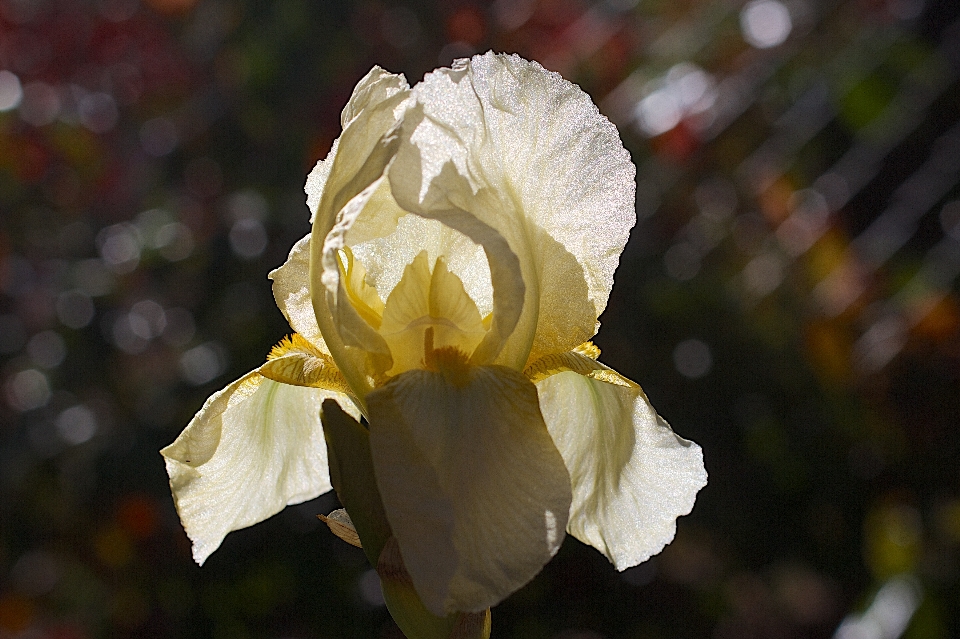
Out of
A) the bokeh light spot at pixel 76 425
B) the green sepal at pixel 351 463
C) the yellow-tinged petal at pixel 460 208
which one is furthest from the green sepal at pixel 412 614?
the bokeh light spot at pixel 76 425

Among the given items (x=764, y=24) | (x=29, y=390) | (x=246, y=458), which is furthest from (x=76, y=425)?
(x=764, y=24)

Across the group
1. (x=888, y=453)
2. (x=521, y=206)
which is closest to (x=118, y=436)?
(x=521, y=206)

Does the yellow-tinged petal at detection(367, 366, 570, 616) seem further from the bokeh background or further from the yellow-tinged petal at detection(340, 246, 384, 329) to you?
the bokeh background

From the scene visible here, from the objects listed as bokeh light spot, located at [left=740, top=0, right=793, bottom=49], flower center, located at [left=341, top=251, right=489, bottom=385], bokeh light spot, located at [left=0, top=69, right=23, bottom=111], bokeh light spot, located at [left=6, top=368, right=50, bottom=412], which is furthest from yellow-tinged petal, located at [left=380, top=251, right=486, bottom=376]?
bokeh light spot, located at [left=740, top=0, right=793, bottom=49]

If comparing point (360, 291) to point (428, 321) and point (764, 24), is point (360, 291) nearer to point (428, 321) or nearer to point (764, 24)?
point (428, 321)

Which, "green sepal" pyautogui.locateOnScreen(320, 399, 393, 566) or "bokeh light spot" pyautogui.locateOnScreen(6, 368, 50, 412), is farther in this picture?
"bokeh light spot" pyautogui.locateOnScreen(6, 368, 50, 412)

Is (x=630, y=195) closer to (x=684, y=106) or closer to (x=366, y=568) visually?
(x=366, y=568)

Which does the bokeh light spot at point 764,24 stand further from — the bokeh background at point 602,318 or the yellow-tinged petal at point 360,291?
the yellow-tinged petal at point 360,291
